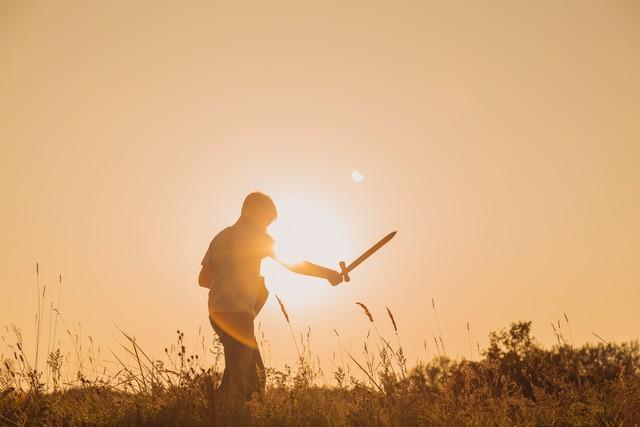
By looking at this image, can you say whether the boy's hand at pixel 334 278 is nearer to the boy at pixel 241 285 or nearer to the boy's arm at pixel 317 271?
the boy's arm at pixel 317 271

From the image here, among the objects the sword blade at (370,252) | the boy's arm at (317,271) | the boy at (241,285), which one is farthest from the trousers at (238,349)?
the sword blade at (370,252)

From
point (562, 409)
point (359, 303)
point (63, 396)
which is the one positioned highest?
point (359, 303)

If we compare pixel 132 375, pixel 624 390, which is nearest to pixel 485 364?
pixel 624 390

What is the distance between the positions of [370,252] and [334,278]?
1.58ft

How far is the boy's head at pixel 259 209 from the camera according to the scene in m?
4.65

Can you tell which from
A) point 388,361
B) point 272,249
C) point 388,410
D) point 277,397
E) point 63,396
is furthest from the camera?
point 272,249

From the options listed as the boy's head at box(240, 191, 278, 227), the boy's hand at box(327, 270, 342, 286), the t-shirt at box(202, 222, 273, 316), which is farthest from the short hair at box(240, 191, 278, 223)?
the boy's hand at box(327, 270, 342, 286)

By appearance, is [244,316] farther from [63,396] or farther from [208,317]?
[63,396]

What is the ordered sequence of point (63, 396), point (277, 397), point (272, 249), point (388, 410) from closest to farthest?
point (388, 410), point (277, 397), point (63, 396), point (272, 249)

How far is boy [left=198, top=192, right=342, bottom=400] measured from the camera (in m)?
4.13

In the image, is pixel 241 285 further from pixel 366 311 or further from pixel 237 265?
pixel 366 311

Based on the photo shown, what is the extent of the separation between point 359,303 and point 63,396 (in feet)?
8.71

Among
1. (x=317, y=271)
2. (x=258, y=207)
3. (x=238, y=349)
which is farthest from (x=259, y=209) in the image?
(x=238, y=349)

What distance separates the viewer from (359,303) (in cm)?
418
